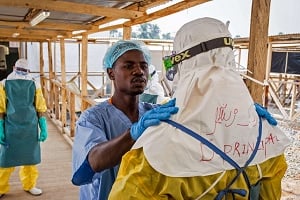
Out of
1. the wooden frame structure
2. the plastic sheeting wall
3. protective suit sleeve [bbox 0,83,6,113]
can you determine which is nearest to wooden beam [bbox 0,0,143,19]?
the wooden frame structure

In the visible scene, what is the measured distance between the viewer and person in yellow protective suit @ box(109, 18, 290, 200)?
0.64 metres

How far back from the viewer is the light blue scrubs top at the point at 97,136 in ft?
3.43

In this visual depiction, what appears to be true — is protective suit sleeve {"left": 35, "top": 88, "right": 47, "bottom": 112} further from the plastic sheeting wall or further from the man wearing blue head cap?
the plastic sheeting wall

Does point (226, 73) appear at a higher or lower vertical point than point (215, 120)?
higher

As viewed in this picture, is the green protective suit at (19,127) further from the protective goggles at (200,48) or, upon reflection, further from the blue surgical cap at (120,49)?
the protective goggles at (200,48)

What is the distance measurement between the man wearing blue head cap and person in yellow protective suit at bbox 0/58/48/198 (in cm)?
183

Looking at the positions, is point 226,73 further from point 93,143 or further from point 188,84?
point 93,143

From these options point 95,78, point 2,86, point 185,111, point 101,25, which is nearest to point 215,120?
Answer: point 185,111

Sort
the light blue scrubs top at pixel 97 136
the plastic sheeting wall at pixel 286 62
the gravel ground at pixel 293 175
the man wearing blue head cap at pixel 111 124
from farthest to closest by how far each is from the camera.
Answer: the plastic sheeting wall at pixel 286 62 < the gravel ground at pixel 293 175 < the light blue scrubs top at pixel 97 136 < the man wearing blue head cap at pixel 111 124

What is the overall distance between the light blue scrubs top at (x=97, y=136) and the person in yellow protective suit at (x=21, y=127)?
1832 mm

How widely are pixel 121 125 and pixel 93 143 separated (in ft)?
0.82

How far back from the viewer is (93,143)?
1015 mm

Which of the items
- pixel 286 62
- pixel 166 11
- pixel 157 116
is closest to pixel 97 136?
pixel 157 116

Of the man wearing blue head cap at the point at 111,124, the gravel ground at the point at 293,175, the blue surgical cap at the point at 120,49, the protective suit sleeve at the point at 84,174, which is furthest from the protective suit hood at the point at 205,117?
the gravel ground at the point at 293,175
